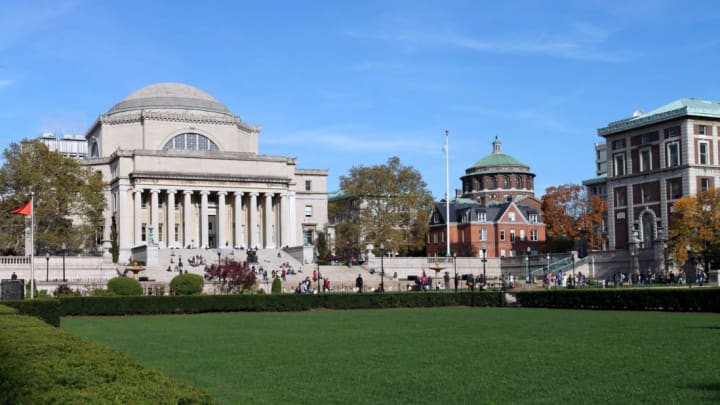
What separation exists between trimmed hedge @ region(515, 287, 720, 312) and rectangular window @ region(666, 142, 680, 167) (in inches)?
1661

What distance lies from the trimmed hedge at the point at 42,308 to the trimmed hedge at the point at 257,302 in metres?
10.8

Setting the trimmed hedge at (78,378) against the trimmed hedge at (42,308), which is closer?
the trimmed hedge at (78,378)

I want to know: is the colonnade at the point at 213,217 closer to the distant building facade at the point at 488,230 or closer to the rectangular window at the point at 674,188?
the distant building facade at the point at 488,230

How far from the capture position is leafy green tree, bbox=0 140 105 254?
81312mm

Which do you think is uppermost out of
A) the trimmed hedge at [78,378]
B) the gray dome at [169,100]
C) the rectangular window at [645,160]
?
the gray dome at [169,100]

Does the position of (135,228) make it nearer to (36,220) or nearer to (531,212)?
(36,220)

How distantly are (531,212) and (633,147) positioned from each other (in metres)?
29.6

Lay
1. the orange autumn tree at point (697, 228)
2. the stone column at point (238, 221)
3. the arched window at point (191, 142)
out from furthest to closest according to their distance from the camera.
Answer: the arched window at point (191, 142), the stone column at point (238, 221), the orange autumn tree at point (697, 228)

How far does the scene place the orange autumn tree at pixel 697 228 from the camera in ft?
249

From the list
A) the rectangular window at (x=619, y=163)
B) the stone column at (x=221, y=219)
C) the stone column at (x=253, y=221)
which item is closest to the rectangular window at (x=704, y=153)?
the rectangular window at (x=619, y=163)

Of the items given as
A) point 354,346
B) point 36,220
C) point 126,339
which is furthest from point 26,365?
point 36,220

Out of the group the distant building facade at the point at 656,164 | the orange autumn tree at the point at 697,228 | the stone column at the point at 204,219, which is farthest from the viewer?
the stone column at the point at 204,219

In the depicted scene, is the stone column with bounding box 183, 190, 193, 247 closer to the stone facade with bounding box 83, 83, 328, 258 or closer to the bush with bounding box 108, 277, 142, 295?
the stone facade with bounding box 83, 83, 328, 258

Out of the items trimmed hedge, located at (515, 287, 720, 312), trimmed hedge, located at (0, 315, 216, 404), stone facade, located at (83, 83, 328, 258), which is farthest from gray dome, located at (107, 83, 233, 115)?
trimmed hedge, located at (0, 315, 216, 404)
